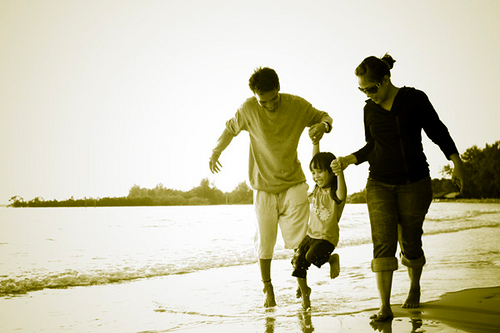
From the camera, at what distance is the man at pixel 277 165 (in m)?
4.70

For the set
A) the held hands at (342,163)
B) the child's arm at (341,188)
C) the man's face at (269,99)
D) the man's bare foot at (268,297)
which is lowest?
the man's bare foot at (268,297)

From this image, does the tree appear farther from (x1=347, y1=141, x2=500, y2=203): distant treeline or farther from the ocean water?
the ocean water

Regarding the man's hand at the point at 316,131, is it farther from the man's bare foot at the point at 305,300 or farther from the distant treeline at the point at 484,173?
the distant treeline at the point at 484,173

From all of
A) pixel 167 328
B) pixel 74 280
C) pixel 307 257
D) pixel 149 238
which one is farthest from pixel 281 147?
pixel 149 238

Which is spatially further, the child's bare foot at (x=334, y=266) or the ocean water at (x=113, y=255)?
the ocean water at (x=113, y=255)

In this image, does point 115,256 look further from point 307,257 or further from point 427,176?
point 427,176

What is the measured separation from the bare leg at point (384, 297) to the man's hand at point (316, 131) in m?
1.34

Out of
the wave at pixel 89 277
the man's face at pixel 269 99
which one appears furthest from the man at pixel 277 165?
the wave at pixel 89 277

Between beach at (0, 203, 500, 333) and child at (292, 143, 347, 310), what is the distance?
1.07 feet

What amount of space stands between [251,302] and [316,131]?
→ 184 cm

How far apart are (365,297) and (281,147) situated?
1.62 metres

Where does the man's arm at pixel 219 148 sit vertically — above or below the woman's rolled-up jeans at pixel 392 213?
above

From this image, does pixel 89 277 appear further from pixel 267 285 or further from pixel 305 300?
pixel 305 300

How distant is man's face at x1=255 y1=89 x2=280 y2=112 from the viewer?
14.7ft
